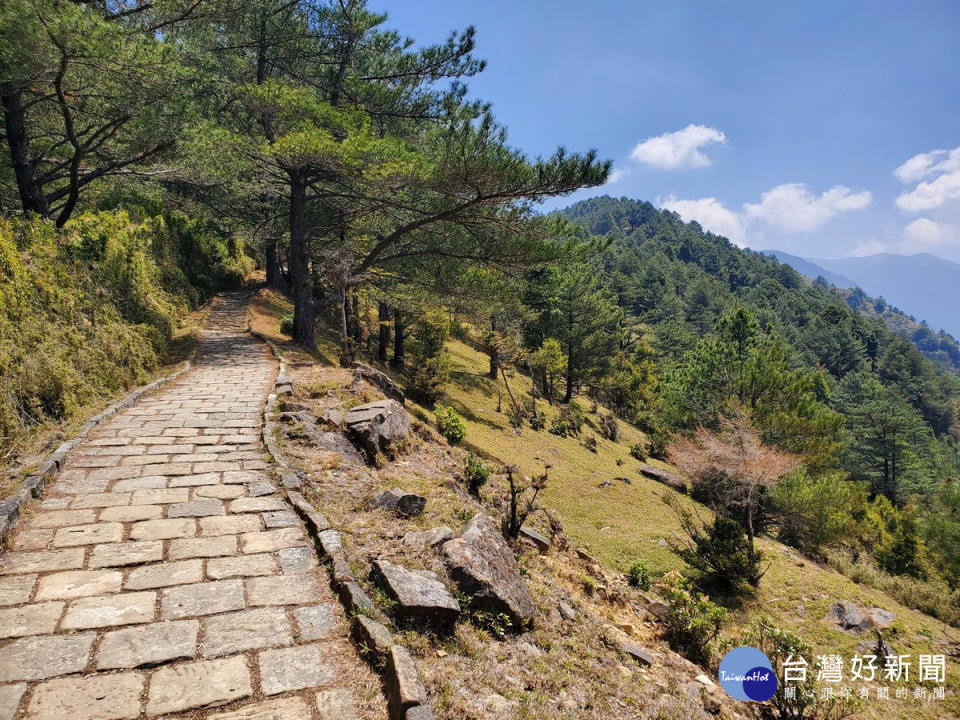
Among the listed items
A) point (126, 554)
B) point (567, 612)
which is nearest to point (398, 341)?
point (567, 612)

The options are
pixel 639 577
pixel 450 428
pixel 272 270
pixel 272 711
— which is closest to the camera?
pixel 272 711

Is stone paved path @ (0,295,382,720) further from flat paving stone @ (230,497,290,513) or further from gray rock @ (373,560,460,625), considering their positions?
gray rock @ (373,560,460,625)

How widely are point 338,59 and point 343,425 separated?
11.6 m

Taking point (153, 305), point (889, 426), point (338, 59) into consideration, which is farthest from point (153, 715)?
point (889, 426)

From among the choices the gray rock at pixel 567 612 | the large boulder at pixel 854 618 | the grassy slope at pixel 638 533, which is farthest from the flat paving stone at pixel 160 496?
the large boulder at pixel 854 618

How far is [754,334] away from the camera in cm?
2095

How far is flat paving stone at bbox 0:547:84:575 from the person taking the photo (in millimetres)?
3324

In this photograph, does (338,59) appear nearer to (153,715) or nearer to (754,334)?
(153,715)

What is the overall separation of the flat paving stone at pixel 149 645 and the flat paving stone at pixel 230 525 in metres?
1.17

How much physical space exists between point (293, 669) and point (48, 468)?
13.1 feet

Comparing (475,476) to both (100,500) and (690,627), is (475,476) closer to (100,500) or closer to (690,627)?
(690,627)

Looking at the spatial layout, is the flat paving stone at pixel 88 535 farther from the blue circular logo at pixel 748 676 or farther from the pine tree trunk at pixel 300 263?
the pine tree trunk at pixel 300 263

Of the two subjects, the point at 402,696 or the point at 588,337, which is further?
the point at 588,337

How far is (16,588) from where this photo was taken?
10.2 ft
